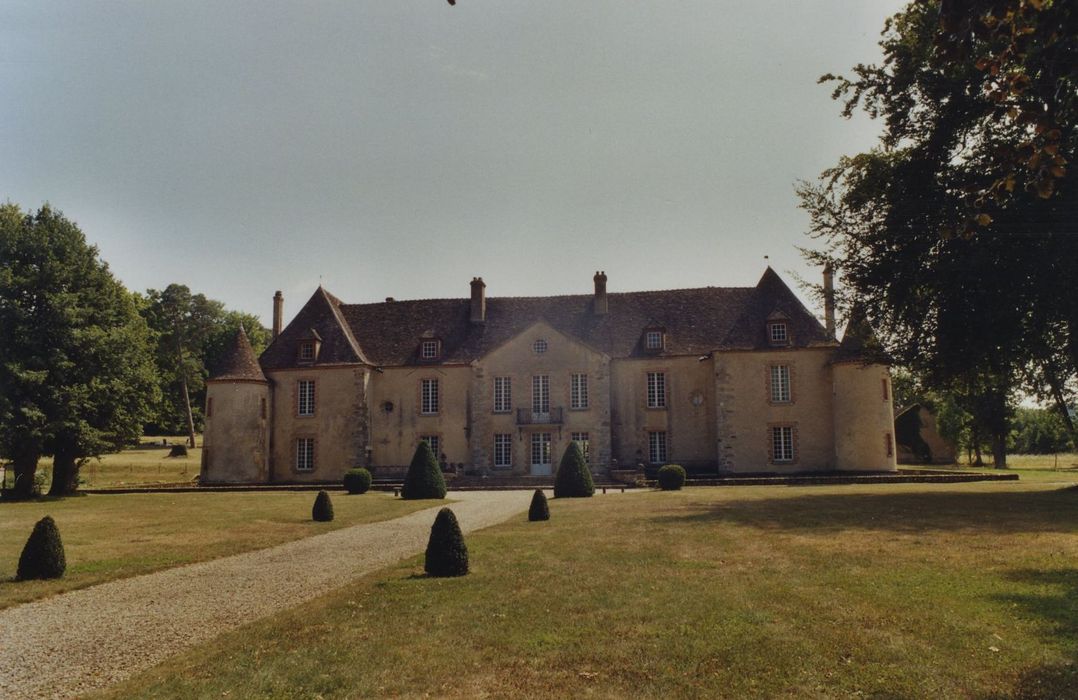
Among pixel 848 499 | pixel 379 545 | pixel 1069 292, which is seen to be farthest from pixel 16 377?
pixel 1069 292

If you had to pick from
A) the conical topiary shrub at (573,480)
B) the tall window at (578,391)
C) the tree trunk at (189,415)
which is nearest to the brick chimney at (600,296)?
the tall window at (578,391)

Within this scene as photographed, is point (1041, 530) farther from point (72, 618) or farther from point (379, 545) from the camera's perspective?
point (72, 618)

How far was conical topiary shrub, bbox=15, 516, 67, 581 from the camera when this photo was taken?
1083cm

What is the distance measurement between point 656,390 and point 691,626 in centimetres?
2883

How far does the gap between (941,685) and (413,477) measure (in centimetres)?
2077

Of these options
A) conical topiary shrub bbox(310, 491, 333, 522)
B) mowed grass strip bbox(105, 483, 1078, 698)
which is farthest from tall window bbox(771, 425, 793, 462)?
conical topiary shrub bbox(310, 491, 333, 522)

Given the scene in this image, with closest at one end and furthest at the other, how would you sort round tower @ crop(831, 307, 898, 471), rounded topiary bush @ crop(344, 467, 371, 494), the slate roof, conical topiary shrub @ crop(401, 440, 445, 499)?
conical topiary shrub @ crop(401, 440, 445, 499)
rounded topiary bush @ crop(344, 467, 371, 494)
round tower @ crop(831, 307, 898, 471)
the slate roof

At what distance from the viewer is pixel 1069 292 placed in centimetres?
1777

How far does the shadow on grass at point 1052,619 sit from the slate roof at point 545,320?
2580 centimetres

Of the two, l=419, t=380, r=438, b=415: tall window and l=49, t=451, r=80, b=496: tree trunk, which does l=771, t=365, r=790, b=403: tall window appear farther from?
l=49, t=451, r=80, b=496: tree trunk

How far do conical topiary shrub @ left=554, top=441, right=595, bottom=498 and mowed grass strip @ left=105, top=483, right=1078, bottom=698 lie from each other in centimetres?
1156

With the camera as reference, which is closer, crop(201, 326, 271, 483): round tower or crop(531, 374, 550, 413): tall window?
crop(201, 326, 271, 483): round tower

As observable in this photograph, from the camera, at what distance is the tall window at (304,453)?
3634 centimetres

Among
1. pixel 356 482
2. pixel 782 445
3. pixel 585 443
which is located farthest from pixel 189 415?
pixel 782 445
